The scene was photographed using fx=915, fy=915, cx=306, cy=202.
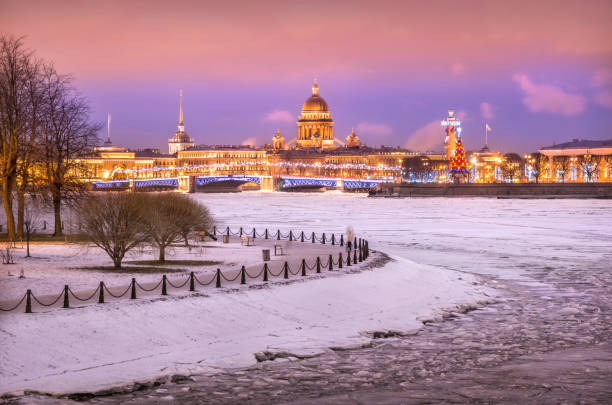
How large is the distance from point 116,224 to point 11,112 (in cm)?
1164

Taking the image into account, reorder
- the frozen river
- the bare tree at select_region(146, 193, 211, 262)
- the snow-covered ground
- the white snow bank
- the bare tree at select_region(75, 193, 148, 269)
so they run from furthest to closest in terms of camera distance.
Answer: the bare tree at select_region(146, 193, 211, 262)
the bare tree at select_region(75, 193, 148, 269)
the snow-covered ground
the white snow bank
the frozen river

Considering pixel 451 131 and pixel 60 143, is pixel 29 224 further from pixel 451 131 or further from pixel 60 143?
pixel 451 131

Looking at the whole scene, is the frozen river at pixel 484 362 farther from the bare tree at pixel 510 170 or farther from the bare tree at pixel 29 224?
the bare tree at pixel 510 170

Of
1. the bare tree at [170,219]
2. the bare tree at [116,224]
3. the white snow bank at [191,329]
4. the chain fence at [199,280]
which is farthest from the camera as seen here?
the bare tree at [170,219]

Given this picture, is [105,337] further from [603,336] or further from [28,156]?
[28,156]

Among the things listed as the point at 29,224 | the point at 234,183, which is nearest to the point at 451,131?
the point at 234,183

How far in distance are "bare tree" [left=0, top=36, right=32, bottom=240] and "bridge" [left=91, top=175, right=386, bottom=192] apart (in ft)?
361

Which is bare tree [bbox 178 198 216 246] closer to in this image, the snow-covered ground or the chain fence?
the chain fence

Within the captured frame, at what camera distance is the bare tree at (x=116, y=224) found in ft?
Answer: 87.9

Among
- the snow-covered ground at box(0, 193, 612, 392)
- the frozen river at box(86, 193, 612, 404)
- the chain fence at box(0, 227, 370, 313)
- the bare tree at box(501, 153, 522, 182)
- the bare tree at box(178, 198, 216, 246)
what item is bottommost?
the frozen river at box(86, 193, 612, 404)

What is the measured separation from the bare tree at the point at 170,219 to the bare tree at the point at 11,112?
23.6 feet

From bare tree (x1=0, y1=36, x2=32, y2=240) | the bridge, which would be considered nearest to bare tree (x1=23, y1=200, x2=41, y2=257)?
bare tree (x1=0, y1=36, x2=32, y2=240)

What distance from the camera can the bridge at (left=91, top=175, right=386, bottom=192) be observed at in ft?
509

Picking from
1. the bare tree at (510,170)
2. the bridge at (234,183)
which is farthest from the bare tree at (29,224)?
the bare tree at (510,170)
